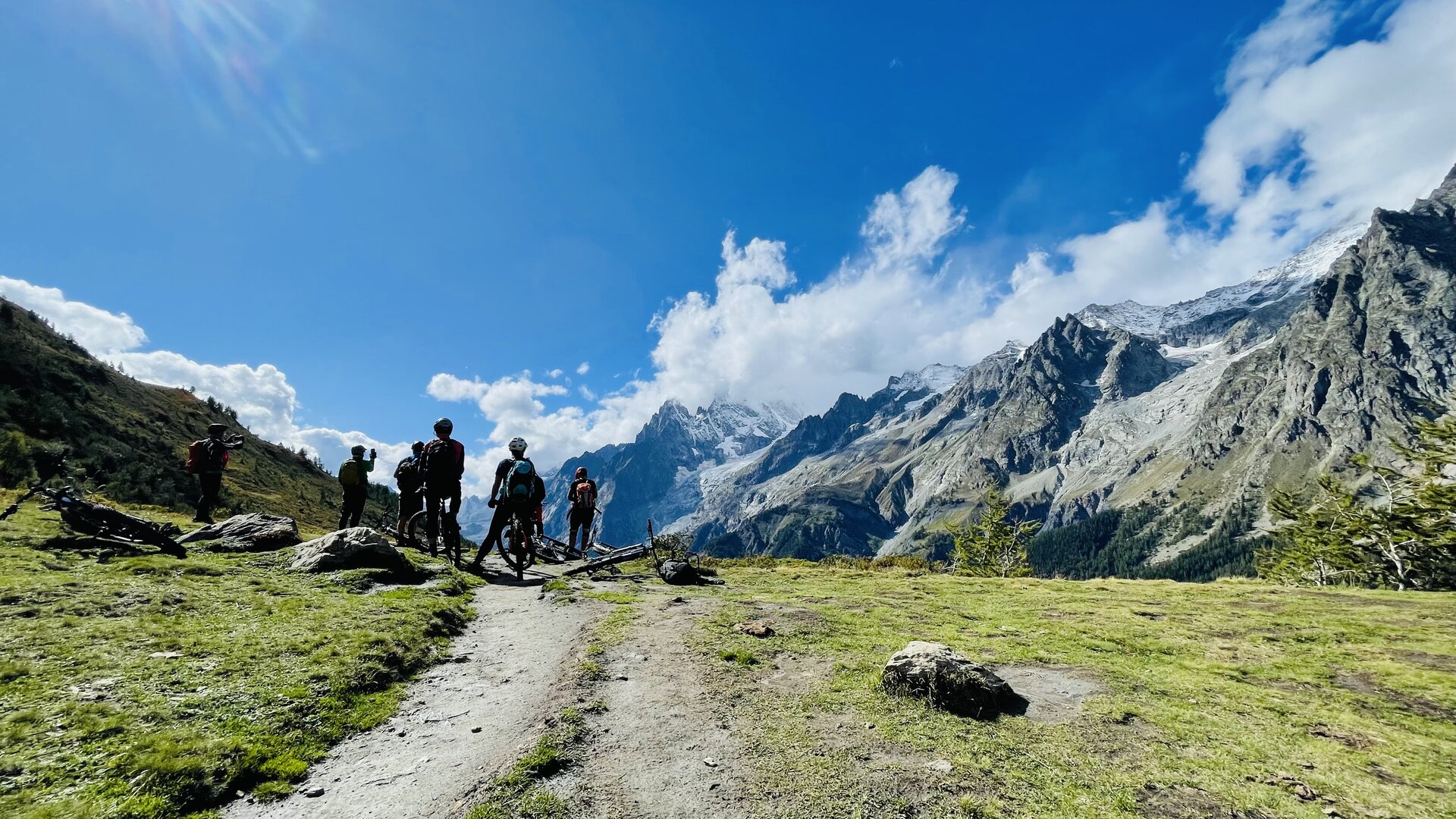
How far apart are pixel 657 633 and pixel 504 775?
22.4 feet

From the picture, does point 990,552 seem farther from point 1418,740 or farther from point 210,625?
point 210,625

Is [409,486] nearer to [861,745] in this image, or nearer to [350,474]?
[350,474]

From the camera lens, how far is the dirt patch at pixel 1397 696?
869cm

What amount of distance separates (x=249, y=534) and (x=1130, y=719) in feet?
80.5

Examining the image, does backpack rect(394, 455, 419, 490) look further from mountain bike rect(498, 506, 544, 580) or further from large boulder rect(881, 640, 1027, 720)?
large boulder rect(881, 640, 1027, 720)

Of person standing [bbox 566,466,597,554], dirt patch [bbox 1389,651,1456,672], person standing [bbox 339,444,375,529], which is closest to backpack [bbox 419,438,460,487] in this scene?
person standing [bbox 339,444,375,529]

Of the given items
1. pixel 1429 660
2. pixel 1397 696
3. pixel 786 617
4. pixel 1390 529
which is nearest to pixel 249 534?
pixel 786 617

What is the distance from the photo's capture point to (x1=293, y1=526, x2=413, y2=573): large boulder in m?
16.4

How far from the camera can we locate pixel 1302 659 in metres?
11.6

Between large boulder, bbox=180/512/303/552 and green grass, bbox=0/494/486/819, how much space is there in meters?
4.57

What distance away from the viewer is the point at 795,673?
33.9 feet

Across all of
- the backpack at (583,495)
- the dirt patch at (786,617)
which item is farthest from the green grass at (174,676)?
the backpack at (583,495)

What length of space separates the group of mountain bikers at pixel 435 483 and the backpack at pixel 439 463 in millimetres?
24

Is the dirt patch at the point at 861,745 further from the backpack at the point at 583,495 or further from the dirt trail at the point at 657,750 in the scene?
the backpack at the point at 583,495
